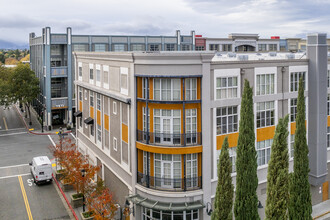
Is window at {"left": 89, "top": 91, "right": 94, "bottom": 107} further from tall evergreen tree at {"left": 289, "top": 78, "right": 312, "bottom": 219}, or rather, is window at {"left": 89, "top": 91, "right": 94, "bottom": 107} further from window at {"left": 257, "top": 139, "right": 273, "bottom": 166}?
tall evergreen tree at {"left": 289, "top": 78, "right": 312, "bottom": 219}

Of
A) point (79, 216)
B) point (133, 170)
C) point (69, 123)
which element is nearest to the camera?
point (133, 170)

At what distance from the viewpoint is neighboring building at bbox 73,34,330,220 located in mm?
23141

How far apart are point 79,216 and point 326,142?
23.0 meters

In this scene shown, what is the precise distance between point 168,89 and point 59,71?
151 feet

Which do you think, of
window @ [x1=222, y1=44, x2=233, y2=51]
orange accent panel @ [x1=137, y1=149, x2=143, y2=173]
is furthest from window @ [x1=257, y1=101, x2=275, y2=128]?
window @ [x1=222, y1=44, x2=233, y2=51]

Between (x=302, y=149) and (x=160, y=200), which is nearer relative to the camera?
(x=302, y=149)

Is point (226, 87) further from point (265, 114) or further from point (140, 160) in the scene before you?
point (140, 160)

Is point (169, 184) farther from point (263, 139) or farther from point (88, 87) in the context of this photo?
point (88, 87)

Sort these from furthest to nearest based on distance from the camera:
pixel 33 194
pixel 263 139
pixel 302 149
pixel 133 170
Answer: pixel 33 194 < pixel 263 139 < pixel 133 170 < pixel 302 149

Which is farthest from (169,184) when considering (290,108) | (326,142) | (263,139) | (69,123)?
(69,123)

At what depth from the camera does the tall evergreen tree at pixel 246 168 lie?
719 inches

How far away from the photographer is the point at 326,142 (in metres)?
31.0

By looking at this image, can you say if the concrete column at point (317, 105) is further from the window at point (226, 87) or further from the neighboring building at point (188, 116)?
the window at point (226, 87)

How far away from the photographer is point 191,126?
926 inches
